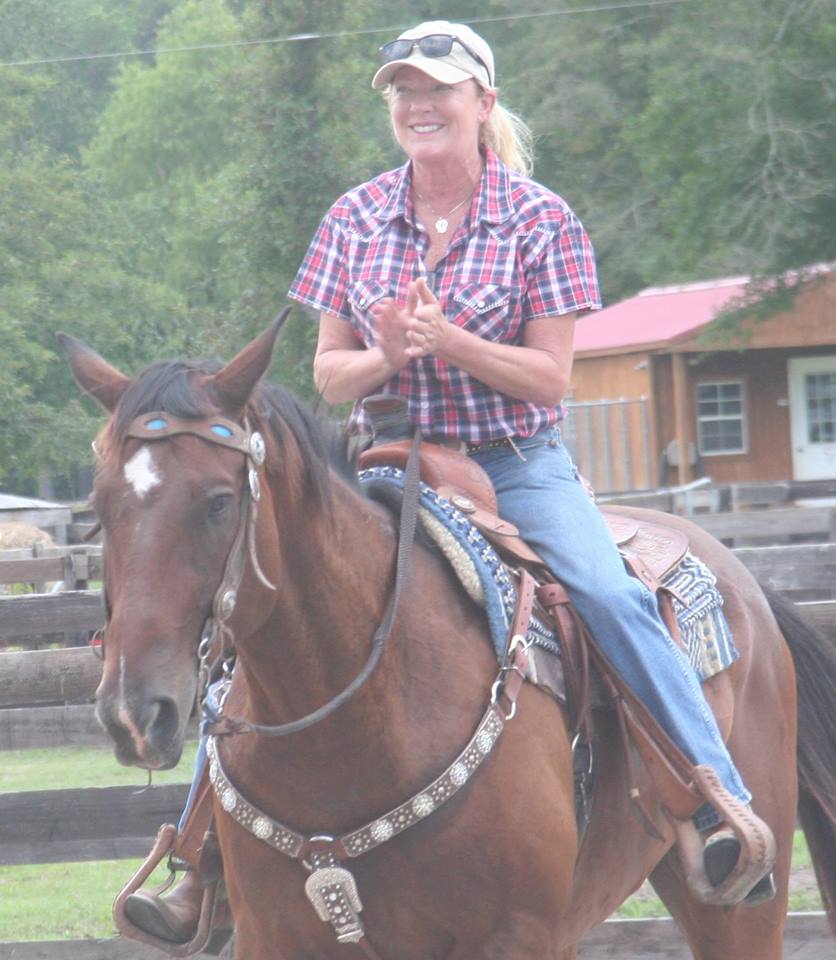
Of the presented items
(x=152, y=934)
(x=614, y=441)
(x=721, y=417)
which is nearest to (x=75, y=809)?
(x=152, y=934)

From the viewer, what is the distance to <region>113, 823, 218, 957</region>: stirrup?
13.2ft

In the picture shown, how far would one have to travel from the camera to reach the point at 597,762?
13.7 feet

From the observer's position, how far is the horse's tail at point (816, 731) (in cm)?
518

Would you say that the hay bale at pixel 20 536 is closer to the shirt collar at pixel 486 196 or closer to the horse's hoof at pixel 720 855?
the shirt collar at pixel 486 196

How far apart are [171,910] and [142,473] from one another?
1.53 metres

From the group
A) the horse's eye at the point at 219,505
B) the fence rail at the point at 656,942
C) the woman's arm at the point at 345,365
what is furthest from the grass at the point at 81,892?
the horse's eye at the point at 219,505

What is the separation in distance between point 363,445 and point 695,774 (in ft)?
3.97

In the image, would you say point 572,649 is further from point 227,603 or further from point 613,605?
point 227,603

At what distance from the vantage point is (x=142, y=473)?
2.97 meters

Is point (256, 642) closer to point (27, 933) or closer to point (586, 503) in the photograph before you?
point (586, 503)

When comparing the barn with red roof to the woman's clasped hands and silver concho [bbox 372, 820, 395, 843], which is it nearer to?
the woman's clasped hands

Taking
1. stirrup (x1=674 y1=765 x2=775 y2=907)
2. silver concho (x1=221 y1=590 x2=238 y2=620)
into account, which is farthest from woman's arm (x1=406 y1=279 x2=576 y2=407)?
stirrup (x1=674 y1=765 x2=775 y2=907)

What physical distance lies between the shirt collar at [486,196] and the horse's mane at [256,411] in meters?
0.83

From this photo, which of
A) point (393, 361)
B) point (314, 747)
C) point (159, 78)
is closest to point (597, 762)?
point (314, 747)
